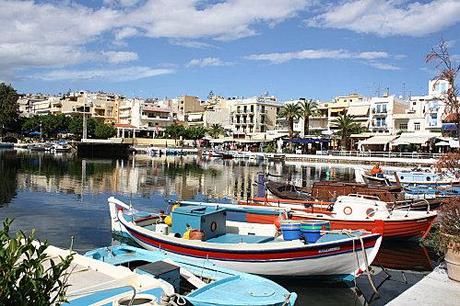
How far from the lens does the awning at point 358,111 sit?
8934 centimetres

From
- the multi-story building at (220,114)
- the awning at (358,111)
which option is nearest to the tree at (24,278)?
the awning at (358,111)

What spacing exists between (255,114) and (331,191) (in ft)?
287

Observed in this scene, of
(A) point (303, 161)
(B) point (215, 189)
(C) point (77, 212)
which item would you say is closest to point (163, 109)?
(A) point (303, 161)

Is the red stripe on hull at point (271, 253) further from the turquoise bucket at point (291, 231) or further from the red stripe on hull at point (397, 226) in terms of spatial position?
the red stripe on hull at point (397, 226)

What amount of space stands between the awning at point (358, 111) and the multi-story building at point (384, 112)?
1253 millimetres

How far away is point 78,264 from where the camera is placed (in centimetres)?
796

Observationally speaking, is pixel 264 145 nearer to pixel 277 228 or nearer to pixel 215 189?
pixel 215 189

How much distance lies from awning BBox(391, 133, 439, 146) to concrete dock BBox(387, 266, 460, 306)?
194 feet

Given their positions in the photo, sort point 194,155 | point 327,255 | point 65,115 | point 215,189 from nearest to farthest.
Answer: point 327,255 < point 215,189 < point 194,155 < point 65,115

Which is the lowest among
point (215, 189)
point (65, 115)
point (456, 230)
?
point (215, 189)

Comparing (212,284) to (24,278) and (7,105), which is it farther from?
(7,105)

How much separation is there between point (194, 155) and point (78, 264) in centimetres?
8642

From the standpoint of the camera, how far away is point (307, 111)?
8975cm

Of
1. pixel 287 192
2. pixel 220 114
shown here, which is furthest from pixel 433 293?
pixel 220 114
